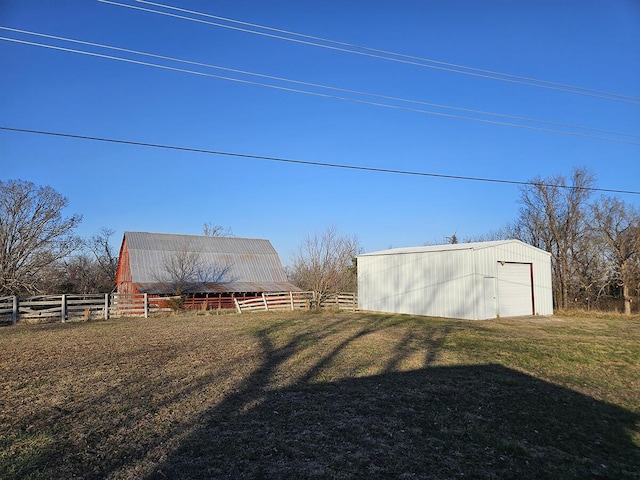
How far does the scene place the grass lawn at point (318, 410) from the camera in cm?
441

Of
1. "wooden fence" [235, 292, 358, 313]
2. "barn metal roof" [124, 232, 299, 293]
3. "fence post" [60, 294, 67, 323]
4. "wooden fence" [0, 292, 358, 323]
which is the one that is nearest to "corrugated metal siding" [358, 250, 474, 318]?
"wooden fence" [235, 292, 358, 313]

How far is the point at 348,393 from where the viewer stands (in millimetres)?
7125

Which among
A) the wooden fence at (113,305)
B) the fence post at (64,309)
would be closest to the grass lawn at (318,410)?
the fence post at (64,309)

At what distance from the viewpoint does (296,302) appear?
84.9 feet

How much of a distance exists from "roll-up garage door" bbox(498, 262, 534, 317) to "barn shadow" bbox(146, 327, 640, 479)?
47.2ft

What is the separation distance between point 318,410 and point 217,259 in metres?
30.3

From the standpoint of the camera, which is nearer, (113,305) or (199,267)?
(113,305)

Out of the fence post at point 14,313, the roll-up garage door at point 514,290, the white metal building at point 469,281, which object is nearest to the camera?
the fence post at point 14,313

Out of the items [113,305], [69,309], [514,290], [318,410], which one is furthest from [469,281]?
[69,309]

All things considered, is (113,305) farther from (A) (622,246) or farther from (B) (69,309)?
(A) (622,246)

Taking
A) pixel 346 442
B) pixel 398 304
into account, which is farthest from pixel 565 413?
pixel 398 304

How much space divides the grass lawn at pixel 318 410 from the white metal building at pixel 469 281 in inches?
340

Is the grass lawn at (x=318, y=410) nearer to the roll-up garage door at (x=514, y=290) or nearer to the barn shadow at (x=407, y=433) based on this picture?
the barn shadow at (x=407, y=433)

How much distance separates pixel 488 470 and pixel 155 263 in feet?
104
